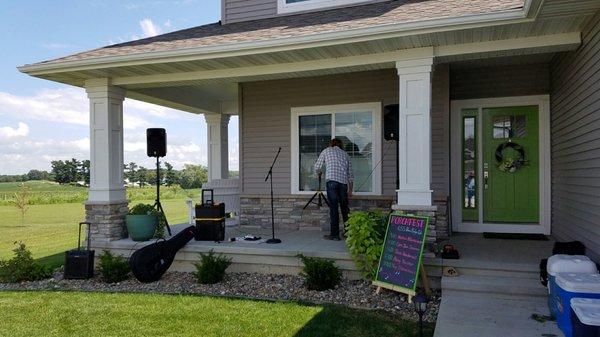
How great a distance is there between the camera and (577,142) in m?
4.87

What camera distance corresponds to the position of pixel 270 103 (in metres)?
7.42

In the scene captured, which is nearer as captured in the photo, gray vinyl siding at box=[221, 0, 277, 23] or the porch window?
the porch window

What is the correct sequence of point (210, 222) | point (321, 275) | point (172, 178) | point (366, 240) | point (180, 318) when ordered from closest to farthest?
point (180, 318)
point (366, 240)
point (321, 275)
point (210, 222)
point (172, 178)

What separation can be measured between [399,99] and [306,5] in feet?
9.93

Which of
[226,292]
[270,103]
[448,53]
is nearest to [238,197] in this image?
[270,103]

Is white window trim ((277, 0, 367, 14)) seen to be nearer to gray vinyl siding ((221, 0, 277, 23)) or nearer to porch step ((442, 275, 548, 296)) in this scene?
gray vinyl siding ((221, 0, 277, 23))

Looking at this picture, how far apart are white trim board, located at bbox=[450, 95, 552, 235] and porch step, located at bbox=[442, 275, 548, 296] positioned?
225cm

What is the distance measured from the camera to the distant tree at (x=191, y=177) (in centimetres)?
3154

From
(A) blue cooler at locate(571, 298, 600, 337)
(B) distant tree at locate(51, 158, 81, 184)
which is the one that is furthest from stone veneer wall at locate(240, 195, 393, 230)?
(B) distant tree at locate(51, 158, 81, 184)

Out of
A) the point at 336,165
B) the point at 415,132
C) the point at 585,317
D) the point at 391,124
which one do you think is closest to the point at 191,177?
the point at 336,165

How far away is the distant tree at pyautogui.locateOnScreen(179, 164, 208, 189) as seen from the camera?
3154 cm

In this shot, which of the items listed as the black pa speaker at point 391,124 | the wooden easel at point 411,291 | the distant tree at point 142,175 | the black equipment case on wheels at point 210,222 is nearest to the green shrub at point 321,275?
the wooden easel at point 411,291

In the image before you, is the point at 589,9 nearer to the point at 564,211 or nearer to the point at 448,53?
the point at 448,53

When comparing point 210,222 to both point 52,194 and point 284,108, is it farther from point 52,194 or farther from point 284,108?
point 52,194
